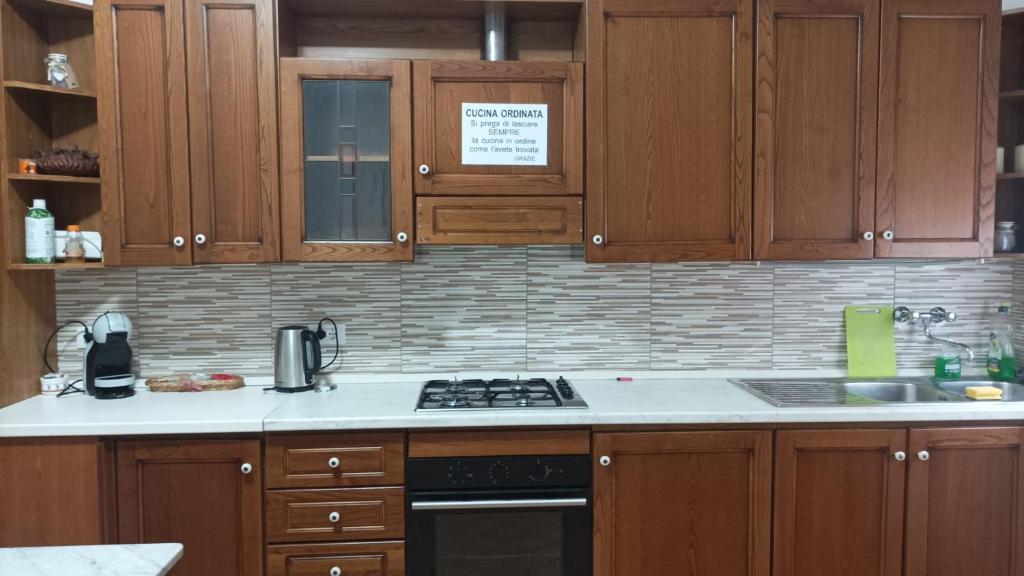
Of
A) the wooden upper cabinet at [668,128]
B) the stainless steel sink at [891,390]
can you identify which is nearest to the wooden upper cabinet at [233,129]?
the wooden upper cabinet at [668,128]

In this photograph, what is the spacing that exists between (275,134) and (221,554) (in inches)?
49.7

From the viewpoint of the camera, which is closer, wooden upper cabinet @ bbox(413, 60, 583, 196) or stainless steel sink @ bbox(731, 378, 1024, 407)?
wooden upper cabinet @ bbox(413, 60, 583, 196)

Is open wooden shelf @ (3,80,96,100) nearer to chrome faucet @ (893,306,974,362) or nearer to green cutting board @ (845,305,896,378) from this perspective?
green cutting board @ (845,305,896,378)

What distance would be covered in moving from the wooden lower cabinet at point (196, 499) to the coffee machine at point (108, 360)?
36 cm

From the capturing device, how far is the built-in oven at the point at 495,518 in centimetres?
198

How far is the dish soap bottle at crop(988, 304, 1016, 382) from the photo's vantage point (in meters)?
2.46

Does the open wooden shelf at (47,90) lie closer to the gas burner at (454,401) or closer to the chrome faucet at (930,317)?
the gas burner at (454,401)

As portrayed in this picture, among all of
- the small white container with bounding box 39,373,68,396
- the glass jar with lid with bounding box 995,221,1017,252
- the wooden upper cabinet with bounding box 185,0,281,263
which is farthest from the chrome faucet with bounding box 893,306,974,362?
the small white container with bounding box 39,373,68,396

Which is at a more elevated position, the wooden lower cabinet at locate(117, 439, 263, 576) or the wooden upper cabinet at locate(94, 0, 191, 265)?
the wooden upper cabinet at locate(94, 0, 191, 265)

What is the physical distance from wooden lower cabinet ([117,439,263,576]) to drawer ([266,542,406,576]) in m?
0.06

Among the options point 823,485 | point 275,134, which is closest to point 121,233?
point 275,134

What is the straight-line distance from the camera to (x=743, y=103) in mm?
2182

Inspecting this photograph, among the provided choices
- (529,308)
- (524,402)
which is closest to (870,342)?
(529,308)

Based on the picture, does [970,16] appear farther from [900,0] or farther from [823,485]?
[823,485]
